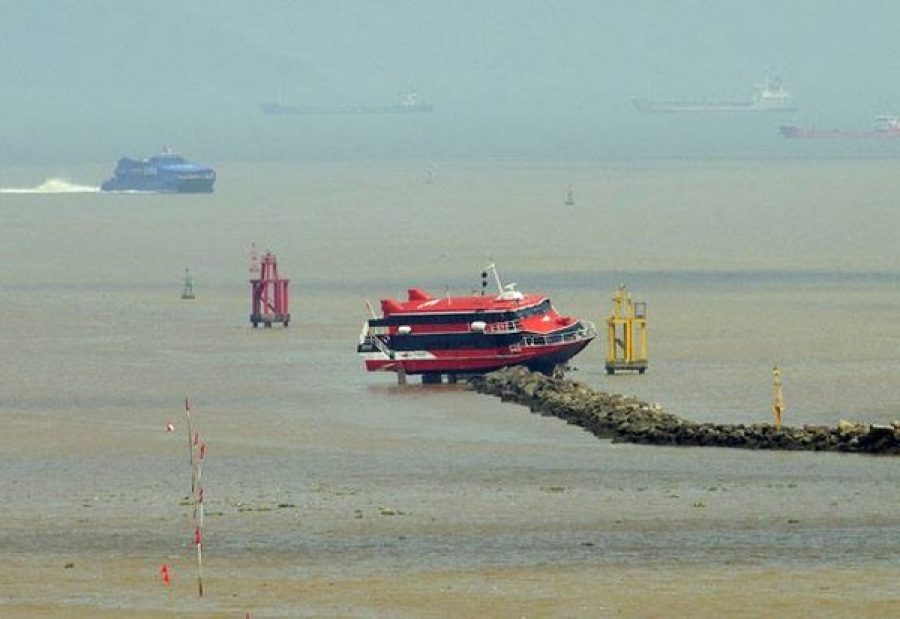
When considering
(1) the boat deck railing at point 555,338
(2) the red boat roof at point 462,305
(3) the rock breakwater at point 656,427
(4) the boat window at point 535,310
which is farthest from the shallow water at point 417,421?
(2) the red boat roof at point 462,305

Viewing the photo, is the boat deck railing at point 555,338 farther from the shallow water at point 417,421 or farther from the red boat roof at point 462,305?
the shallow water at point 417,421

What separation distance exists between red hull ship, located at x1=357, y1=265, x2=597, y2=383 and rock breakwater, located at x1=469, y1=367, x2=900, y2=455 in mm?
2350

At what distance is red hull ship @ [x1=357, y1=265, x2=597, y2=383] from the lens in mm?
81250

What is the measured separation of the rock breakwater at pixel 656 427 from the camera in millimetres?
65000

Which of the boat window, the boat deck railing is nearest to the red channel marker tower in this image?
the boat window

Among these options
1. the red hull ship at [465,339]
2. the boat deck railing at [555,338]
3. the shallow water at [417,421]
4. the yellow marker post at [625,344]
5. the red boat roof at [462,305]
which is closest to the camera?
the shallow water at [417,421]

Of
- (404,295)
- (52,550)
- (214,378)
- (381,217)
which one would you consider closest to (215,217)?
(381,217)

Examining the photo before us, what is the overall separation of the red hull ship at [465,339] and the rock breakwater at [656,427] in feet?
7.71

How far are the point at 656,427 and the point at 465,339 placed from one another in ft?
46.3

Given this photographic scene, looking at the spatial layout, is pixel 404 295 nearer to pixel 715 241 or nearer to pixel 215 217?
pixel 715 241

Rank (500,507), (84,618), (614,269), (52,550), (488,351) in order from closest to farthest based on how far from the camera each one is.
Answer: (84,618) < (52,550) < (500,507) < (488,351) < (614,269)

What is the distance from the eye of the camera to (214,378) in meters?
85.0

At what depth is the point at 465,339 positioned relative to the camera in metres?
81.5

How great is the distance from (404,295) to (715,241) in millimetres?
41923
